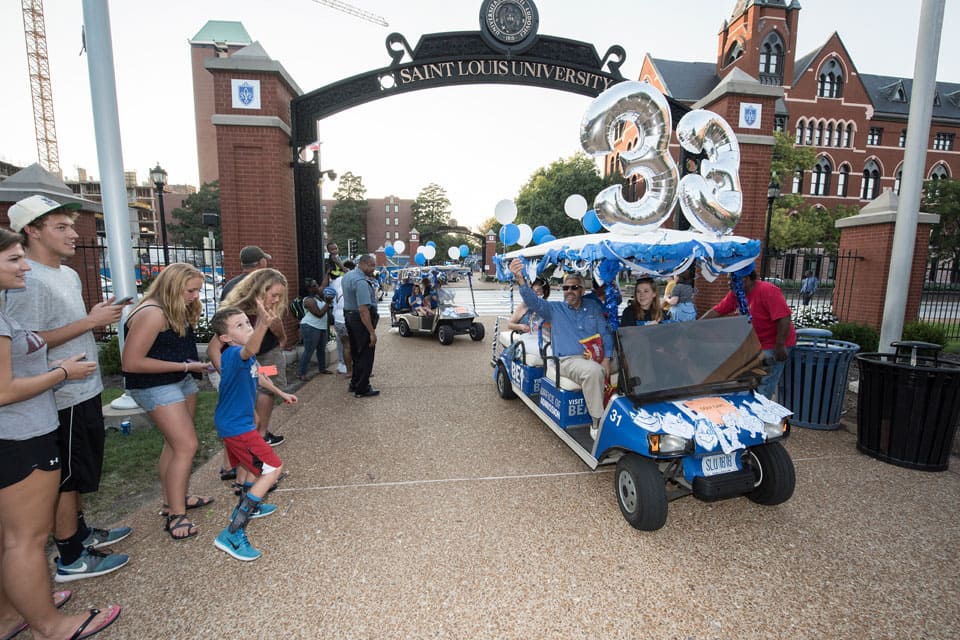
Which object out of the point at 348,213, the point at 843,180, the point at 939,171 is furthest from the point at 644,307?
the point at 348,213

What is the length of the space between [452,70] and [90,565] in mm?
8711

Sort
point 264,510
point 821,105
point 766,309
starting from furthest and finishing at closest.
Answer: point 821,105
point 766,309
point 264,510

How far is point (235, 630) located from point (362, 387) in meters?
4.22

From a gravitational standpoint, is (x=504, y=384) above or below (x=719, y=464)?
below

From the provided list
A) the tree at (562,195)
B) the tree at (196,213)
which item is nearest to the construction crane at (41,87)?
the tree at (196,213)

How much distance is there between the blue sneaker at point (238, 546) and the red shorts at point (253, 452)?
16.5 inches

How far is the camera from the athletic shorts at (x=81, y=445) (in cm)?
258

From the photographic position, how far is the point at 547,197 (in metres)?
41.4

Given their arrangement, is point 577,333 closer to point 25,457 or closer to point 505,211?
point 505,211

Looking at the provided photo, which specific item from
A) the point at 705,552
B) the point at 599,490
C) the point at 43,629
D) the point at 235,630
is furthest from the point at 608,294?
the point at 43,629

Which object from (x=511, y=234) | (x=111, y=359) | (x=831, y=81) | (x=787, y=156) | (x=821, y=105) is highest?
(x=831, y=81)

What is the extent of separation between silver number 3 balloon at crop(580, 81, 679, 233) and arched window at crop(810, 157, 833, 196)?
42842 mm

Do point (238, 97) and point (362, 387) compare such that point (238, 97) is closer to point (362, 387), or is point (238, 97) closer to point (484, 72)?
point (484, 72)

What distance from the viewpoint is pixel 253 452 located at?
300 cm
